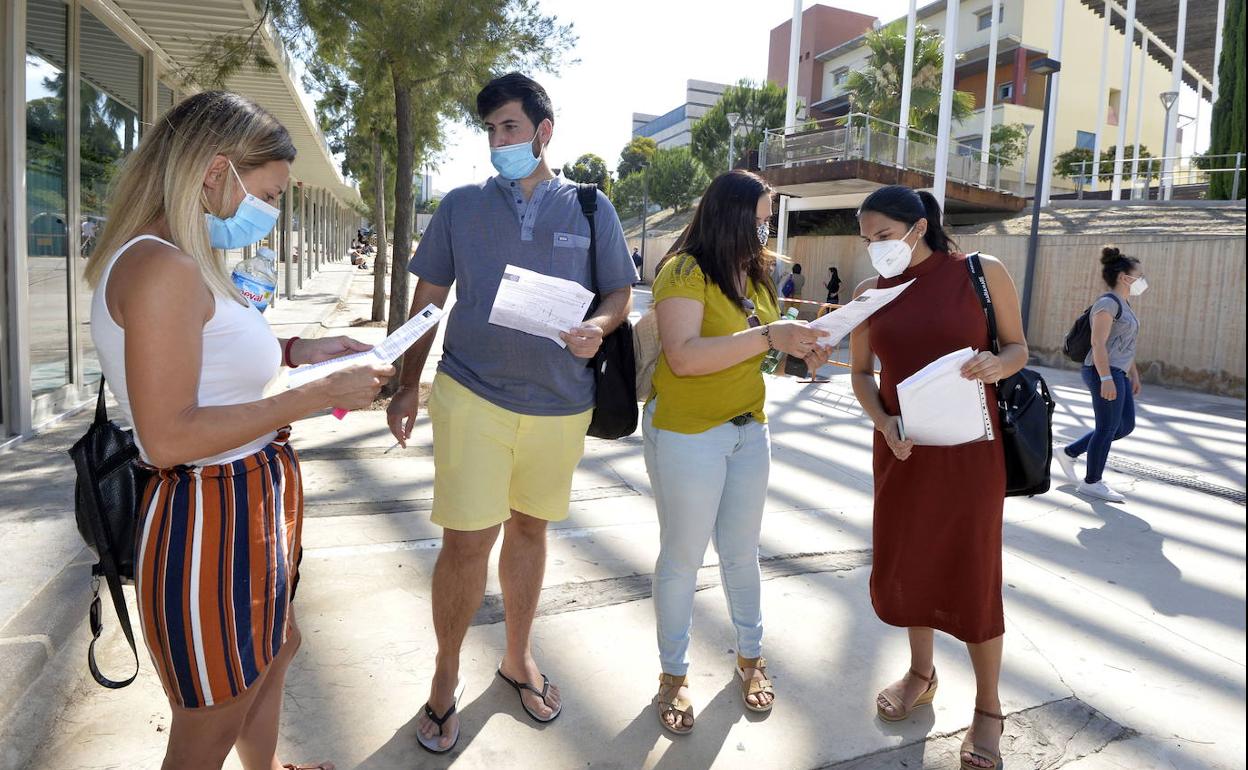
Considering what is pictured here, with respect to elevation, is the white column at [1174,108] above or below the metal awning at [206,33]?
above

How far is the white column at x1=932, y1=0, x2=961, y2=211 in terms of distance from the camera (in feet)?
61.1

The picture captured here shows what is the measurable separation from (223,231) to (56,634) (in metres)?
2.18

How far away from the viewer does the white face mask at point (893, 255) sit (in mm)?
2693

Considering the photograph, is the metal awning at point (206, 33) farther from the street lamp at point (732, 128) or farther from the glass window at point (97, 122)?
the street lamp at point (732, 128)

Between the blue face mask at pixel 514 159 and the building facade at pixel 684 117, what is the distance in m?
99.9

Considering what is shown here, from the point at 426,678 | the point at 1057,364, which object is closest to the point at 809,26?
the point at 1057,364

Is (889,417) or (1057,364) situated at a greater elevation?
(889,417)

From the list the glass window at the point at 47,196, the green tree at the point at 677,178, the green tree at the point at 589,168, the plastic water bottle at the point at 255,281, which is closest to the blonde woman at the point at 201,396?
the plastic water bottle at the point at 255,281

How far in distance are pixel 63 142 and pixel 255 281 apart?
6.24m

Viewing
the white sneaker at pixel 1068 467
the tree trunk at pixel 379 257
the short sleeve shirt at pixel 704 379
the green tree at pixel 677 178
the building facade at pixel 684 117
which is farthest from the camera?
the building facade at pixel 684 117

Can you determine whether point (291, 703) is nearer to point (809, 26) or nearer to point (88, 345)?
point (88, 345)

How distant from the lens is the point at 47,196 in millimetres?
6320

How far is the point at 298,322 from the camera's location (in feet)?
49.9

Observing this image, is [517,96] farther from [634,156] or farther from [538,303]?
[634,156]
